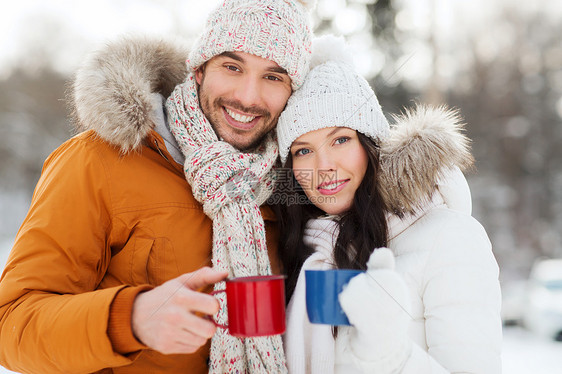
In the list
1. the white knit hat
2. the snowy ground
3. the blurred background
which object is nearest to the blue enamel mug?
the white knit hat

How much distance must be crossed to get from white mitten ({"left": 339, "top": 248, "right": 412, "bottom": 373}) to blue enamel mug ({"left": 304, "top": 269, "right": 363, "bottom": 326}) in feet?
0.11

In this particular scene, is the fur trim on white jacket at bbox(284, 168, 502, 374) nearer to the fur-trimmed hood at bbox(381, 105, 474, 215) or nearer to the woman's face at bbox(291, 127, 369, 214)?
the fur-trimmed hood at bbox(381, 105, 474, 215)

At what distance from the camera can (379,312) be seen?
149cm

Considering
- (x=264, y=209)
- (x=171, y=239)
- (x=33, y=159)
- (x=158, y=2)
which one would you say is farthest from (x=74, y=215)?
(x=33, y=159)

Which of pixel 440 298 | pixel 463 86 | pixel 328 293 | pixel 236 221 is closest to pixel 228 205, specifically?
pixel 236 221

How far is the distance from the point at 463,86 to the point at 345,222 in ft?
70.2

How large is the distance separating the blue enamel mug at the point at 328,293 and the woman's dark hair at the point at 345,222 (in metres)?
0.60

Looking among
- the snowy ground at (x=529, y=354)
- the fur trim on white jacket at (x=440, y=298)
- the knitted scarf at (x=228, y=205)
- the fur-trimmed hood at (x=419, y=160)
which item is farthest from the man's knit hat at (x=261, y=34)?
the snowy ground at (x=529, y=354)

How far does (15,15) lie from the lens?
53.5 feet

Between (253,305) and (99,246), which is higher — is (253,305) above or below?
below

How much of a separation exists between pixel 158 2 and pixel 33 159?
25.5 feet

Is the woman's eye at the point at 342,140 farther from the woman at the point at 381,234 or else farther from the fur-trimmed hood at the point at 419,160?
the fur-trimmed hood at the point at 419,160

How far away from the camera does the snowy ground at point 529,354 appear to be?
19.2 feet

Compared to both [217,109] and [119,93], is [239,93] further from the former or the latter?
[119,93]
